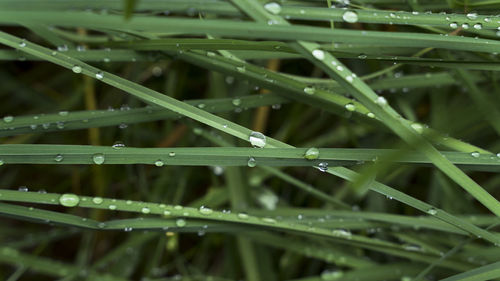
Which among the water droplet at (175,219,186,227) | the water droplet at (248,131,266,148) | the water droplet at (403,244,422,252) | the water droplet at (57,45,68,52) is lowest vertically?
the water droplet at (175,219,186,227)

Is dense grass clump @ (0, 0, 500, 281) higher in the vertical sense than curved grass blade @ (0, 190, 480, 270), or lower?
higher

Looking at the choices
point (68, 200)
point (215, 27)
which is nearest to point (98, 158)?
point (68, 200)

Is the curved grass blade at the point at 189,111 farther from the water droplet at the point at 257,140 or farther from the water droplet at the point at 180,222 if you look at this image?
the water droplet at the point at 180,222

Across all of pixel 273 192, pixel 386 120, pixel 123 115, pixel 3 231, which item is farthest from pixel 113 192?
pixel 386 120

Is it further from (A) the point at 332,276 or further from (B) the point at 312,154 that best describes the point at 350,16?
(A) the point at 332,276

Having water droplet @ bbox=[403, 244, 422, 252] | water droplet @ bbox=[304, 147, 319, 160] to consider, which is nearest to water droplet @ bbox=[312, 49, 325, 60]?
water droplet @ bbox=[304, 147, 319, 160]

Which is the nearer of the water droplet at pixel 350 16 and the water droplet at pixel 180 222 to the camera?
the water droplet at pixel 350 16

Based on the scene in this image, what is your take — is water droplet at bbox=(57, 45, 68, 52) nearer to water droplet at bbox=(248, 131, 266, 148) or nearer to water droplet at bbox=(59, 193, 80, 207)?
water droplet at bbox=(59, 193, 80, 207)

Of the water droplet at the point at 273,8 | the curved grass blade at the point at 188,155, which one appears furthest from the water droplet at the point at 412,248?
the water droplet at the point at 273,8

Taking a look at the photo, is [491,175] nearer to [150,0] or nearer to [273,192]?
[273,192]
